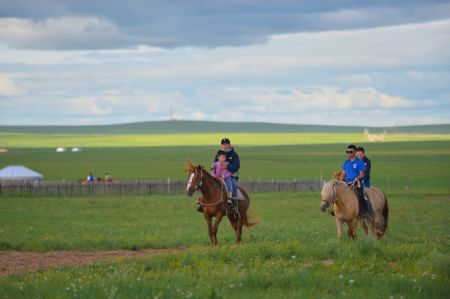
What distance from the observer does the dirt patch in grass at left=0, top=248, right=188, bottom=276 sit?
16156 millimetres

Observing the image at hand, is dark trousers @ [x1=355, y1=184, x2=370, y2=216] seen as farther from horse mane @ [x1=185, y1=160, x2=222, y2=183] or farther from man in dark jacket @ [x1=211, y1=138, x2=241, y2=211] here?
horse mane @ [x1=185, y1=160, x2=222, y2=183]

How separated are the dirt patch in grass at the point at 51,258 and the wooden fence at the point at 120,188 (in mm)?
33737

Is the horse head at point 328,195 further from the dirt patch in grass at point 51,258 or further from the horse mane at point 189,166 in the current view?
the dirt patch in grass at point 51,258

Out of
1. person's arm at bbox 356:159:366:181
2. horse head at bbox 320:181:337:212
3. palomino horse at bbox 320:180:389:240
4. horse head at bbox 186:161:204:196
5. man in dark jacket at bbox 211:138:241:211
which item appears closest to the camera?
horse head at bbox 186:161:204:196

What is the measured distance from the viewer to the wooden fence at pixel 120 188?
172 ft

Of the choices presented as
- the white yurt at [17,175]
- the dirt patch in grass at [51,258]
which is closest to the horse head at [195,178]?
the dirt patch in grass at [51,258]

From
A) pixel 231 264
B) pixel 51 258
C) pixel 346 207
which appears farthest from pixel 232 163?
pixel 231 264

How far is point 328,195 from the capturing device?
19344 mm

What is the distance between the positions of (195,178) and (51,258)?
11.6 feet

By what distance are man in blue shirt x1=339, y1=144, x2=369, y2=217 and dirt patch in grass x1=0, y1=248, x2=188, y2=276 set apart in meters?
4.34

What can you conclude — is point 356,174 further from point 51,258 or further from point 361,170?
point 51,258

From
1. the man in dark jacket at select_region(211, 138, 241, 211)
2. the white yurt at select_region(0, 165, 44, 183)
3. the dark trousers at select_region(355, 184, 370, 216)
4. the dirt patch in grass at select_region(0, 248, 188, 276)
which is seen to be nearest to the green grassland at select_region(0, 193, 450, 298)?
the dirt patch in grass at select_region(0, 248, 188, 276)

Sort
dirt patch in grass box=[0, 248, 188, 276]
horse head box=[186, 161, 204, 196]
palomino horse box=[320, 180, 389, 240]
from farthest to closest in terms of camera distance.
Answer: palomino horse box=[320, 180, 389, 240] < horse head box=[186, 161, 204, 196] < dirt patch in grass box=[0, 248, 188, 276]

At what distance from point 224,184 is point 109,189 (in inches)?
1365
